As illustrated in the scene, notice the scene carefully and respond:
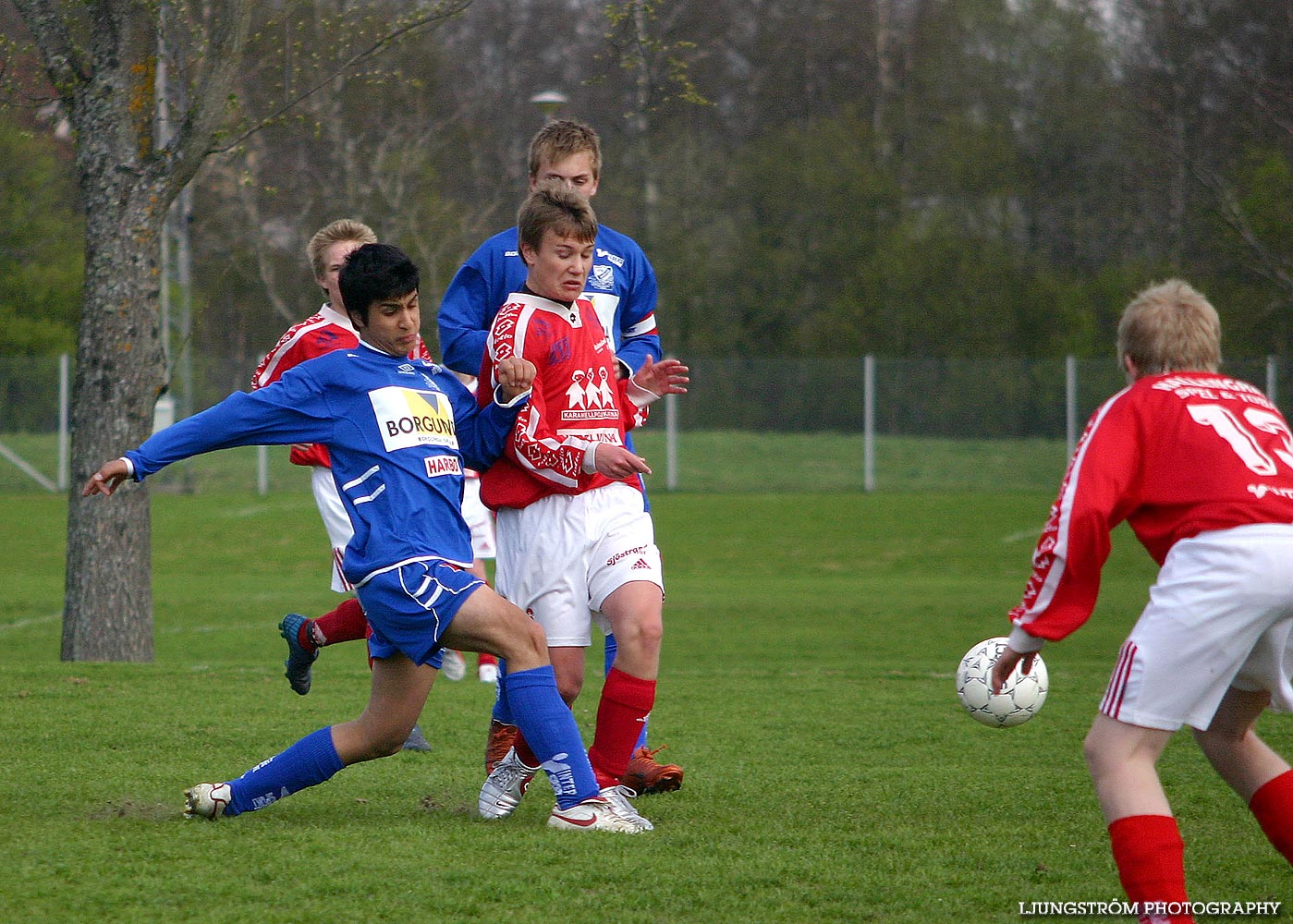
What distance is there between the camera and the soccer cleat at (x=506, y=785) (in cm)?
446

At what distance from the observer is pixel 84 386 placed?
7824 millimetres

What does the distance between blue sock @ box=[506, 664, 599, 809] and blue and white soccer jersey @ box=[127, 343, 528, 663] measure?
30 centimetres

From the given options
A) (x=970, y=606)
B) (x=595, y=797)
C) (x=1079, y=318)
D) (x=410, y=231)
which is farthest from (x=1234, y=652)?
(x=1079, y=318)

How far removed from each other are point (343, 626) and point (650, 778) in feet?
4.09

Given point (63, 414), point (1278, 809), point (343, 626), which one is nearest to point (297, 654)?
point (343, 626)

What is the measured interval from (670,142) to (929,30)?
26.6 ft

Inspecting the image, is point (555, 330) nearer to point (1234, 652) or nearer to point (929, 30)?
point (1234, 652)

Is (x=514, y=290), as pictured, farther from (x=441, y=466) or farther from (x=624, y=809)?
(x=624, y=809)

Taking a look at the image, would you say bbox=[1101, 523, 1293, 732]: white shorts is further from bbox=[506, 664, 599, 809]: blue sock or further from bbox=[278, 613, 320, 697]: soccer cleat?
bbox=[278, 613, 320, 697]: soccer cleat

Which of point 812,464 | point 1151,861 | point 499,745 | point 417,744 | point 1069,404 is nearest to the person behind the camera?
point 1151,861

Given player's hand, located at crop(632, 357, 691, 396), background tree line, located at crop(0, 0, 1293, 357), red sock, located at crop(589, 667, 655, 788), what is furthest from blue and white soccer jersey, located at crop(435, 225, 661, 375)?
background tree line, located at crop(0, 0, 1293, 357)

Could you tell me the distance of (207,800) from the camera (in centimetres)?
425

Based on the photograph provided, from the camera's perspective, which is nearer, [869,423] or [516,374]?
[516,374]

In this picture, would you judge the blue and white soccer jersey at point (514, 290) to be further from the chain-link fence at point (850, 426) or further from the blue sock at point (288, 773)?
the chain-link fence at point (850, 426)
